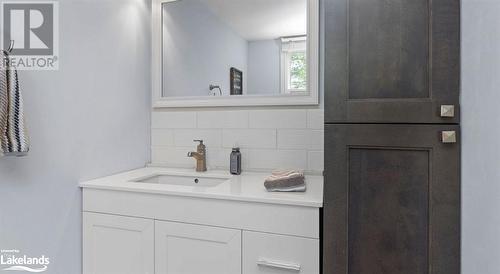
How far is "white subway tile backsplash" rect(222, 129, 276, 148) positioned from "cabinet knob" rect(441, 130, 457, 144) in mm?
957

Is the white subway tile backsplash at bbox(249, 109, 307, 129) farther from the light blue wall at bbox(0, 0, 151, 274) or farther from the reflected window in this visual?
the light blue wall at bbox(0, 0, 151, 274)

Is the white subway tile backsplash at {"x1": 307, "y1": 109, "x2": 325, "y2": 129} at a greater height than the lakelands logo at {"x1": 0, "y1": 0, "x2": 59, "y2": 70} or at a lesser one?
lesser

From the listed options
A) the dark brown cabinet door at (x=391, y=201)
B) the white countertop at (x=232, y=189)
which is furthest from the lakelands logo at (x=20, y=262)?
the dark brown cabinet door at (x=391, y=201)

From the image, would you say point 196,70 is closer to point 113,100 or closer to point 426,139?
point 113,100

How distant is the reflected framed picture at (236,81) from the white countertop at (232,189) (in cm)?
52

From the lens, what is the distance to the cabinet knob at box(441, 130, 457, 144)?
93 centimetres

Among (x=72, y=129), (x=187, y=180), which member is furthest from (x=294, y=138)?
(x=72, y=129)

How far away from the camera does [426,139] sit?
96cm

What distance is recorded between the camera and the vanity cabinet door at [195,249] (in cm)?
122

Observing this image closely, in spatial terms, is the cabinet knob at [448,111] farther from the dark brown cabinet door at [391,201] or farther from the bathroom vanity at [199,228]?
the bathroom vanity at [199,228]

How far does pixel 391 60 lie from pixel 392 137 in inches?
10.3

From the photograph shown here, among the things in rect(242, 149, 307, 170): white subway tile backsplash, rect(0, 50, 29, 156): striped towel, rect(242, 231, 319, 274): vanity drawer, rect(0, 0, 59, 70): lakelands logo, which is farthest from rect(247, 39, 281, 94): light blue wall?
rect(0, 50, 29, 156): striped towel
